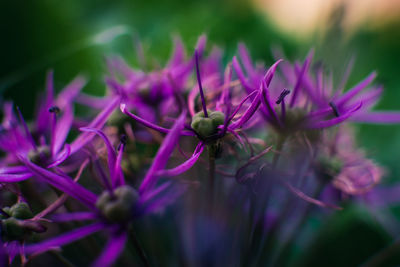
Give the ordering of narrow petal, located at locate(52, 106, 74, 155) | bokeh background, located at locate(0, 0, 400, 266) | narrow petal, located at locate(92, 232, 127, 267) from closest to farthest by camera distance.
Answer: narrow petal, located at locate(92, 232, 127, 267) → narrow petal, located at locate(52, 106, 74, 155) → bokeh background, located at locate(0, 0, 400, 266)

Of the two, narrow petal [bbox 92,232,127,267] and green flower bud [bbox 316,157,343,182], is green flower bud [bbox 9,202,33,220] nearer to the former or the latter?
narrow petal [bbox 92,232,127,267]

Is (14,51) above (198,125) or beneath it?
above

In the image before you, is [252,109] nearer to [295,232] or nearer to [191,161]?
[191,161]

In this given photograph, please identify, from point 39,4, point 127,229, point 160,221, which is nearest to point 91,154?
point 127,229

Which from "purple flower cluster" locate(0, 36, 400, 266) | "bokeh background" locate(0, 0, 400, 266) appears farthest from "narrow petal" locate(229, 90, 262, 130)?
"bokeh background" locate(0, 0, 400, 266)

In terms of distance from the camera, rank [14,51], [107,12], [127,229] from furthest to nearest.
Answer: [107,12] → [14,51] → [127,229]

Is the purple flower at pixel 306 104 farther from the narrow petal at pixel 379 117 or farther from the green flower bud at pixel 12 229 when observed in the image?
the green flower bud at pixel 12 229

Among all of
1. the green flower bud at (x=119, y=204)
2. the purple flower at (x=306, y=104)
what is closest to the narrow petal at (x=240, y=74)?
the purple flower at (x=306, y=104)

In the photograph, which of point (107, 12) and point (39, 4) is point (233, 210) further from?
point (107, 12)
